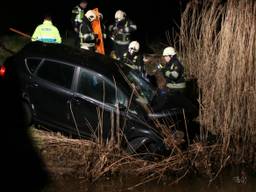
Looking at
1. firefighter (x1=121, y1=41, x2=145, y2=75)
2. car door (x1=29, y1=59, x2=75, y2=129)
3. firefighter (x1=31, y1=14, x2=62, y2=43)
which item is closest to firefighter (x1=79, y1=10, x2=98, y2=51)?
firefighter (x1=31, y1=14, x2=62, y2=43)

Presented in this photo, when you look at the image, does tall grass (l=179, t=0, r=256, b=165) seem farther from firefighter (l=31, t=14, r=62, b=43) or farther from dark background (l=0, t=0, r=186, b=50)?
dark background (l=0, t=0, r=186, b=50)

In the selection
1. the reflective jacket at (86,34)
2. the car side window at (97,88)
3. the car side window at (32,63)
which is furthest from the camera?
the reflective jacket at (86,34)

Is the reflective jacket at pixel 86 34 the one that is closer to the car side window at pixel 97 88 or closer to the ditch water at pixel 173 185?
the car side window at pixel 97 88

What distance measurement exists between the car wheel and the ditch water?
1630 millimetres

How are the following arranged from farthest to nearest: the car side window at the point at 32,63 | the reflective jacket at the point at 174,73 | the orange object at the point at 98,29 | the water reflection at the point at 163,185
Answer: the orange object at the point at 98,29, the reflective jacket at the point at 174,73, the car side window at the point at 32,63, the water reflection at the point at 163,185

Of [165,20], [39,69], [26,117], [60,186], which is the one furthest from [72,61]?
[165,20]

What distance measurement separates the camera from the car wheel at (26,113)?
12.1 meters

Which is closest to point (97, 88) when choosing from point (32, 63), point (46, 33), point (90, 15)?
point (32, 63)

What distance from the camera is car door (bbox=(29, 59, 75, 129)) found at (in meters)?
11.8

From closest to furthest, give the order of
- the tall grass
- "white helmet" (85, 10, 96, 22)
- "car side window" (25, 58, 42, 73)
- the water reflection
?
the water reflection < "car side window" (25, 58, 42, 73) < the tall grass < "white helmet" (85, 10, 96, 22)

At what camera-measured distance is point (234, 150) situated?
12484mm

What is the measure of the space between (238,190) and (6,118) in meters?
4.64

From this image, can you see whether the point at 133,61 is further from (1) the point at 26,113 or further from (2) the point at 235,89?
(1) the point at 26,113

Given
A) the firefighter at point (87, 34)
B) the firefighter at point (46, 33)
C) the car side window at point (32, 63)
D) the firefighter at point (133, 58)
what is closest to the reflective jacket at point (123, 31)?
the firefighter at point (87, 34)
